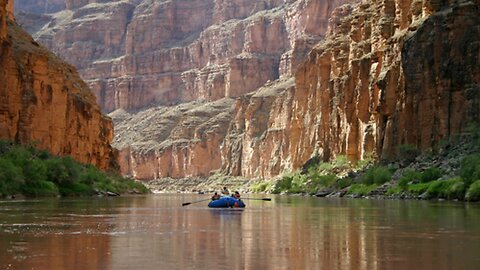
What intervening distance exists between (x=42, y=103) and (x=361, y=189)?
38.5m

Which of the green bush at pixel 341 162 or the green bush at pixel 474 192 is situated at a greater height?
the green bush at pixel 341 162

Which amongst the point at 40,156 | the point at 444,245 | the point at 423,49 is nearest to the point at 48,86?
the point at 40,156

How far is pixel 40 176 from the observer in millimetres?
75375

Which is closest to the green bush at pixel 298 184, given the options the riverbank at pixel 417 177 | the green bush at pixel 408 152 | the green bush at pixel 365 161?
the riverbank at pixel 417 177

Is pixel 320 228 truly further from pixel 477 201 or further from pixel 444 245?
pixel 477 201

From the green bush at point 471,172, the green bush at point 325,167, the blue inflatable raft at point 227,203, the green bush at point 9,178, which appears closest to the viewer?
the blue inflatable raft at point 227,203

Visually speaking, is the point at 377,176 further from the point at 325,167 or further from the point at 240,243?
the point at 240,243

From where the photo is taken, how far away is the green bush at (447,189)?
61375 mm

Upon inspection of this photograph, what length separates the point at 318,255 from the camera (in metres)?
22.2

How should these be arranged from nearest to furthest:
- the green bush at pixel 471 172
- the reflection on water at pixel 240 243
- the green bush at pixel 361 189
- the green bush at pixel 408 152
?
the reflection on water at pixel 240 243 → the green bush at pixel 471 172 → the green bush at pixel 361 189 → the green bush at pixel 408 152

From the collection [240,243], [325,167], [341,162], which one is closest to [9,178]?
[240,243]

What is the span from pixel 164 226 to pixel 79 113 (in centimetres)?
8654

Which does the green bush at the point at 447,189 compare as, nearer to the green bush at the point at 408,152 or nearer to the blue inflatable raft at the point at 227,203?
the blue inflatable raft at the point at 227,203

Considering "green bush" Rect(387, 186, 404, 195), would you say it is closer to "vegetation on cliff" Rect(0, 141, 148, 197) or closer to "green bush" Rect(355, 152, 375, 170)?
"green bush" Rect(355, 152, 375, 170)
